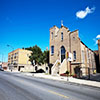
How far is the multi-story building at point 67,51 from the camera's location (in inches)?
797

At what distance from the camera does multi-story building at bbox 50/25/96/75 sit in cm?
2024

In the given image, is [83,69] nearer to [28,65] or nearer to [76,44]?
[76,44]

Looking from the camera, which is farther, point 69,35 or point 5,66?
point 5,66

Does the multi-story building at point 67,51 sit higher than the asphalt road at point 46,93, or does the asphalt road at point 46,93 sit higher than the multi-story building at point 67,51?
the multi-story building at point 67,51

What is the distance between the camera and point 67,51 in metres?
22.7

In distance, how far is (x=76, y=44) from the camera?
2120cm

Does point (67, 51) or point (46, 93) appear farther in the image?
point (67, 51)

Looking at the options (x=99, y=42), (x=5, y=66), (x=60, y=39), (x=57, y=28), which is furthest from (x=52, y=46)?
(x=5, y=66)

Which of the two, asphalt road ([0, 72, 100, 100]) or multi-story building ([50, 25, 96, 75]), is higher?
multi-story building ([50, 25, 96, 75])

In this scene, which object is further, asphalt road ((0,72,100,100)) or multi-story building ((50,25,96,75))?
multi-story building ((50,25,96,75))

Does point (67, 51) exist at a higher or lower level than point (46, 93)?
higher

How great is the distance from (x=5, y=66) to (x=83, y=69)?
57.1m

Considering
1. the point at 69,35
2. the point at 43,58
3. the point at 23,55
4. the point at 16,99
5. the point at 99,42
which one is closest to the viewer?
the point at 16,99

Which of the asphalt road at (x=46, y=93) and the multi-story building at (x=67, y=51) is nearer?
the asphalt road at (x=46, y=93)
